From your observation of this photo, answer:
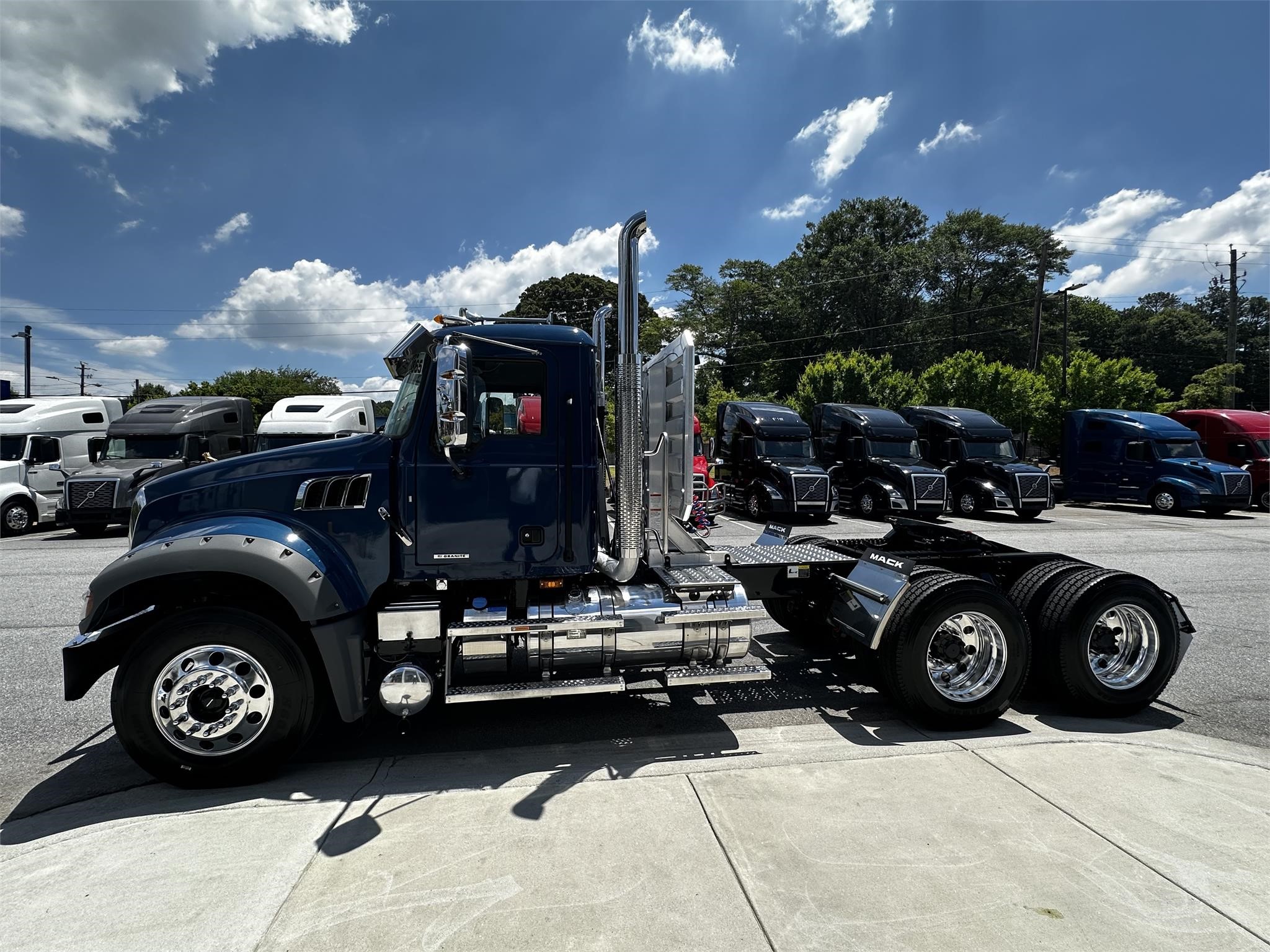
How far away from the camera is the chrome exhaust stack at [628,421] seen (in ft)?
14.8

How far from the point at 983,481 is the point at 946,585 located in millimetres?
16042

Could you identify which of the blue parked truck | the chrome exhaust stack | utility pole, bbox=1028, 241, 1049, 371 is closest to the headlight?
the chrome exhaust stack

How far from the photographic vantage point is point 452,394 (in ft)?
12.1

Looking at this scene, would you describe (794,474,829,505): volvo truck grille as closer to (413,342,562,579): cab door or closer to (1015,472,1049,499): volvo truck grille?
(1015,472,1049,499): volvo truck grille

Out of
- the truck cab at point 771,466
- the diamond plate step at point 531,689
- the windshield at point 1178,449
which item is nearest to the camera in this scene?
the diamond plate step at point 531,689

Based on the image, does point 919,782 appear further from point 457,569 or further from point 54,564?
point 54,564

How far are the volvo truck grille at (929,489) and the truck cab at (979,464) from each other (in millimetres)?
1787

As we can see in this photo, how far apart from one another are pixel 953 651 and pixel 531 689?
2855mm

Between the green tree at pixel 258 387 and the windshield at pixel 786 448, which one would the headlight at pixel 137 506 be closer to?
the windshield at pixel 786 448

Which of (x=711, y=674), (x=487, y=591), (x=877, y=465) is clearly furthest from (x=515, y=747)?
(x=877, y=465)

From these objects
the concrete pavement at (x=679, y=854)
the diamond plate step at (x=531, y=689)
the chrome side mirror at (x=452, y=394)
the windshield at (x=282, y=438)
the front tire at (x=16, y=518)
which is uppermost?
the windshield at (x=282, y=438)

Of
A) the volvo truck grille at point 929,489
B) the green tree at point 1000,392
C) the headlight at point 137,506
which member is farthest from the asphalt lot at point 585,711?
the green tree at point 1000,392

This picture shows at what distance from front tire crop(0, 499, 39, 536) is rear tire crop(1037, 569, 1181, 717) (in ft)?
66.1

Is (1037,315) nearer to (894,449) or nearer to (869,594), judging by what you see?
(894,449)
